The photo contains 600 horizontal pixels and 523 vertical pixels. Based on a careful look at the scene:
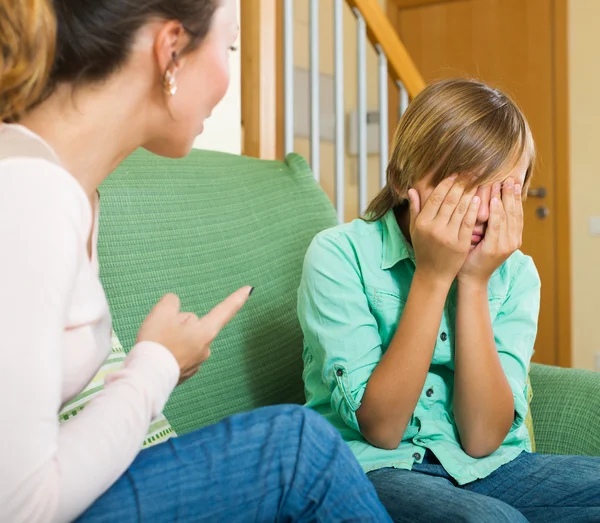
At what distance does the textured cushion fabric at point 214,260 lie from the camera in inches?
42.5

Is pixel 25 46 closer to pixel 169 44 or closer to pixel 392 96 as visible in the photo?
pixel 169 44

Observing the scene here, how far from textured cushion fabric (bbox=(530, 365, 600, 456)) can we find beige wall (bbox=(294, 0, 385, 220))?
206 centimetres

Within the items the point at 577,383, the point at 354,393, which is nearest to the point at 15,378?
the point at 354,393

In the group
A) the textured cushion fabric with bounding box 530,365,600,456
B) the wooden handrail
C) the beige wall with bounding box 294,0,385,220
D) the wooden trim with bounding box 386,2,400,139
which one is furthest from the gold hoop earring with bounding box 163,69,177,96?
the wooden trim with bounding box 386,2,400,139

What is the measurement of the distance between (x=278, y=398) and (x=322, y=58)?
8.01ft

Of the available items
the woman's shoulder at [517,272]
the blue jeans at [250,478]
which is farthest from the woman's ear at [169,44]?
the woman's shoulder at [517,272]

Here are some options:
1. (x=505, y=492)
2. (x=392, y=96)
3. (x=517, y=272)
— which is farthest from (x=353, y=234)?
(x=392, y=96)

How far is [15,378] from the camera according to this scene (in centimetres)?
48

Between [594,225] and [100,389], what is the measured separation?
116 inches

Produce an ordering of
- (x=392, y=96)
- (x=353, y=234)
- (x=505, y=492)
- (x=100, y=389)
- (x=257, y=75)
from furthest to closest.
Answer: (x=392, y=96) → (x=257, y=75) → (x=353, y=234) → (x=505, y=492) → (x=100, y=389)

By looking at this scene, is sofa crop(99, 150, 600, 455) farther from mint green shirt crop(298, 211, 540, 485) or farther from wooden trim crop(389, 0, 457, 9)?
wooden trim crop(389, 0, 457, 9)

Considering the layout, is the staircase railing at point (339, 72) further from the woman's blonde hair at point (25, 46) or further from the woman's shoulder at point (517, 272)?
the woman's blonde hair at point (25, 46)

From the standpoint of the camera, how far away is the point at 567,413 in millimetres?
1269

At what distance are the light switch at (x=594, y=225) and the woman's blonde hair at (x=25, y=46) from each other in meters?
3.16
